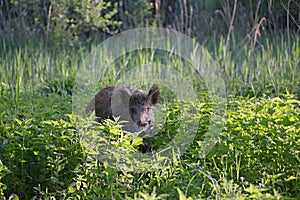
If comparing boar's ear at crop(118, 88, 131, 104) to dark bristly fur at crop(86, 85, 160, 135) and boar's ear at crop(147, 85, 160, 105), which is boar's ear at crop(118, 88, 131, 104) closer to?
dark bristly fur at crop(86, 85, 160, 135)

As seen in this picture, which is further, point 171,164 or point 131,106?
point 131,106

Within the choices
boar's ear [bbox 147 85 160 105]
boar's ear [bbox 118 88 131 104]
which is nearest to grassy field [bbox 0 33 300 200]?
boar's ear [bbox 147 85 160 105]

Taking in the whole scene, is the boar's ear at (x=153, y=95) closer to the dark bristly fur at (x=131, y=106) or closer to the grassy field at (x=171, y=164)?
the dark bristly fur at (x=131, y=106)

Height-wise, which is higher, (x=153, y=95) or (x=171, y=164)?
(x=153, y=95)

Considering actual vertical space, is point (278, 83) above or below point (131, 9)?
below

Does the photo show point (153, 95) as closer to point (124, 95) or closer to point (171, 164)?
point (124, 95)

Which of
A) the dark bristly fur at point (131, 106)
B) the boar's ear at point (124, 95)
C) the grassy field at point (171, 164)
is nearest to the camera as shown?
the grassy field at point (171, 164)

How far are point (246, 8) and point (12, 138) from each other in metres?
7.21

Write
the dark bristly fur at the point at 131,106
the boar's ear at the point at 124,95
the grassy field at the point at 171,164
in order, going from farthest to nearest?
the boar's ear at the point at 124,95, the dark bristly fur at the point at 131,106, the grassy field at the point at 171,164

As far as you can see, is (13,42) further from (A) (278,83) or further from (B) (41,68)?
(A) (278,83)

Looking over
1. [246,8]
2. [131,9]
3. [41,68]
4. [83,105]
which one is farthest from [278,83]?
[246,8]

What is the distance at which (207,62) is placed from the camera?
5.73m

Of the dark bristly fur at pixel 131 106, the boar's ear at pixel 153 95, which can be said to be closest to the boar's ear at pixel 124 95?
the dark bristly fur at pixel 131 106

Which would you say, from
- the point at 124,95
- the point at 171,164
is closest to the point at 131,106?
the point at 124,95
